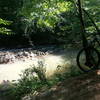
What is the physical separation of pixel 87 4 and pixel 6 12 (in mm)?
9328

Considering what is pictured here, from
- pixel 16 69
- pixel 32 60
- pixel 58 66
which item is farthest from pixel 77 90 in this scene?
pixel 32 60

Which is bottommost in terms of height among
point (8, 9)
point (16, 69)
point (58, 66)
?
point (16, 69)

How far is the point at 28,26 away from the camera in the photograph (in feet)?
47.1

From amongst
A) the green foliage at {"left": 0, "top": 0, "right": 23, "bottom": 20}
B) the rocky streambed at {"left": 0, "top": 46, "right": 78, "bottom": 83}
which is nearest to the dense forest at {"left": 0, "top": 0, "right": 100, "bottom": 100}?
the rocky streambed at {"left": 0, "top": 46, "right": 78, "bottom": 83}

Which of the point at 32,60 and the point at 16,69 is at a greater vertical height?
the point at 32,60

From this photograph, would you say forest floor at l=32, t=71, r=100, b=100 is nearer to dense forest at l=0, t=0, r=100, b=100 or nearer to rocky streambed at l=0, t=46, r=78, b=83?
dense forest at l=0, t=0, r=100, b=100

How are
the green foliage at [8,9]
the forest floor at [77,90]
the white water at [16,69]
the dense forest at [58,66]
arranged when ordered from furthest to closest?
the green foliage at [8,9] → the white water at [16,69] → the dense forest at [58,66] → the forest floor at [77,90]

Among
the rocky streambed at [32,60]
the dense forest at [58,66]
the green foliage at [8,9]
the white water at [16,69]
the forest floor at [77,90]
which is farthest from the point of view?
the green foliage at [8,9]

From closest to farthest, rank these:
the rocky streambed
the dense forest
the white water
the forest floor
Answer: the forest floor → the dense forest → the white water → the rocky streambed

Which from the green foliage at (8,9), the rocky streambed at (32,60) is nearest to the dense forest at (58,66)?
the rocky streambed at (32,60)

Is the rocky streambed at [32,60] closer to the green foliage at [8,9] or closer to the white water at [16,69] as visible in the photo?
the white water at [16,69]

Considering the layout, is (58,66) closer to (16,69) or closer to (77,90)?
(77,90)

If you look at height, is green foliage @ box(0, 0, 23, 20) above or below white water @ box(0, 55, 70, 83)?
above

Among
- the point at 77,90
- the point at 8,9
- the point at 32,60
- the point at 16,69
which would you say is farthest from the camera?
the point at 8,9
